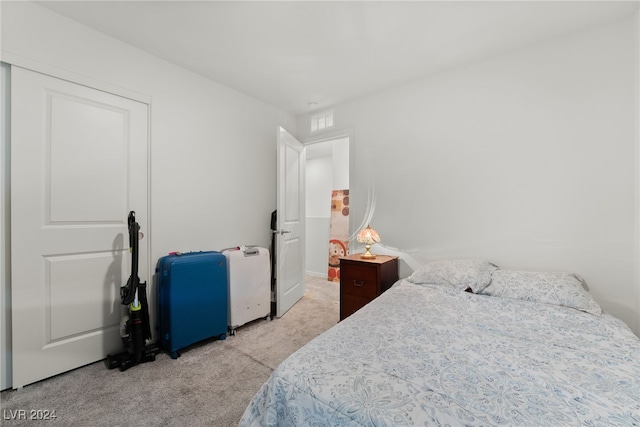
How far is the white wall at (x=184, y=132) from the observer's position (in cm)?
181

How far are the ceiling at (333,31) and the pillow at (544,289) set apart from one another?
1.80m

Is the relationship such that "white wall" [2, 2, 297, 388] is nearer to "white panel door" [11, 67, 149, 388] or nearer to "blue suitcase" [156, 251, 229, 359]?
"white panel door" [11, 67, 149, 388]

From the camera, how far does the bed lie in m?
0.76

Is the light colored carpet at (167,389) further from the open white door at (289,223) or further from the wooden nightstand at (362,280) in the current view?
the open white door at (289,223)

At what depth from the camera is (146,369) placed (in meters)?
1.92

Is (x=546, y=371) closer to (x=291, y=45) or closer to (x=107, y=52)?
(x=291, y=45)

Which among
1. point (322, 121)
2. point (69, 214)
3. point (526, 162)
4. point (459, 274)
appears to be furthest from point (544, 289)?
point (69, 214)

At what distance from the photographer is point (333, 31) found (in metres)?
1.95

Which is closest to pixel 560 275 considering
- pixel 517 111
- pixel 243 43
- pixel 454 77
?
pixel 517 111

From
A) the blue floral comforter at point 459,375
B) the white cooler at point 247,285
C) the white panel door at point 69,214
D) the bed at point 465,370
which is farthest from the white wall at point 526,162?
the white panel door at point 69,214

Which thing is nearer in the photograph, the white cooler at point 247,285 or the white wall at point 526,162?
the white wall at point 526,162

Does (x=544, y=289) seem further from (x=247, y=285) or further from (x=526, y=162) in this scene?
(x=247, y=285)

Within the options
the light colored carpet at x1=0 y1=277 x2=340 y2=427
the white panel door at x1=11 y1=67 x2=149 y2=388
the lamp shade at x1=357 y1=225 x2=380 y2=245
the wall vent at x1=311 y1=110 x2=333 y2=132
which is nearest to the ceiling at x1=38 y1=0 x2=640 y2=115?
the white panel door at x1=11 y1=67 x2=149 y2=388

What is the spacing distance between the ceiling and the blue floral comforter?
1.96 meters
